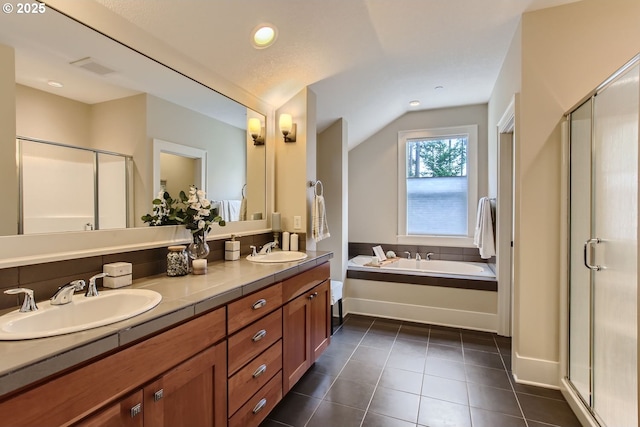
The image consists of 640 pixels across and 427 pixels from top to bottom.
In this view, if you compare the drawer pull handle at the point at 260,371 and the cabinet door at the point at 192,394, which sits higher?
the cabinet door at the point at 192,394

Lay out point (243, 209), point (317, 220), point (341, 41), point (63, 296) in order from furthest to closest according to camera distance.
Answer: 1. point (317, 220)
2. point (243, 209)
3. point (341, 41)
4. point (63, 296)

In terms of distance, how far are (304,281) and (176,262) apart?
824 millimetres

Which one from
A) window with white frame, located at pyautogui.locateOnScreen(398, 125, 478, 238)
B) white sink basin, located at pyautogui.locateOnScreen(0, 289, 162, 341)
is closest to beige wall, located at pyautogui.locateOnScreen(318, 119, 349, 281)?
window with white frame, located at pyautogui.locateOnScreen(398, 125, 478, 238)

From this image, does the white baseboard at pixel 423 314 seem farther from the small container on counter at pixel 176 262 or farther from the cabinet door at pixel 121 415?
the cabinet door at pixel 121 415

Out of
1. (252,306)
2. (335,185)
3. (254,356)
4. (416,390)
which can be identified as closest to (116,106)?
(252,306)

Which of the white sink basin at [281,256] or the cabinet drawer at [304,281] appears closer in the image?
the cabinet drawer at [304,281]

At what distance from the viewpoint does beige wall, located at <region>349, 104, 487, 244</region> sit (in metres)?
4.12

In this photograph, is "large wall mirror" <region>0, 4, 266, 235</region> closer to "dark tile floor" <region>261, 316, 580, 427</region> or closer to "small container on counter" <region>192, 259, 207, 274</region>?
"small container on counter" <region>192, 259, 207, 274</region>

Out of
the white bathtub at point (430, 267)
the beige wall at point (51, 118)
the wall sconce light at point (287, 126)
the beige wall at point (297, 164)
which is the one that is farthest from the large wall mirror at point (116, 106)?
the white bathtub at point (430, 267)

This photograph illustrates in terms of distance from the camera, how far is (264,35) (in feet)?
6.50

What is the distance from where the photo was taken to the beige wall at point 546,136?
201 cm

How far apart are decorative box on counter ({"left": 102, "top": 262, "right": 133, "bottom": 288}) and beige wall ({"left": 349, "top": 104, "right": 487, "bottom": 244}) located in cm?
337

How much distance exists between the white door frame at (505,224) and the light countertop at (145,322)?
7.17ft

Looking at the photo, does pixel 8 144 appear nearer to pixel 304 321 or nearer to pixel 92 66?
pixel 92 66
